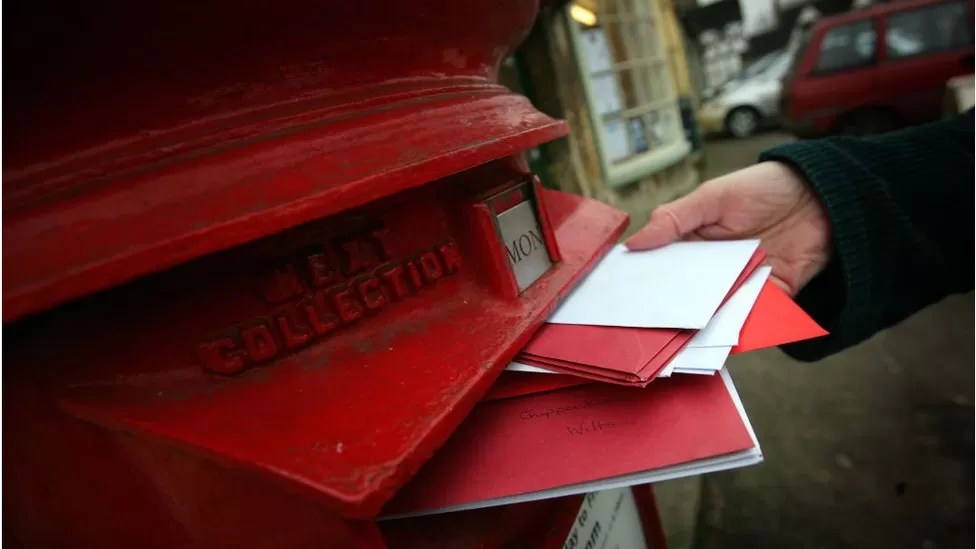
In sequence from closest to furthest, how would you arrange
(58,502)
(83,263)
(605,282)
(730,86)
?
(83,263)
(58,502)
(605,282)
(730,86)

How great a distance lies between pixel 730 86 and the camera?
28.5ft

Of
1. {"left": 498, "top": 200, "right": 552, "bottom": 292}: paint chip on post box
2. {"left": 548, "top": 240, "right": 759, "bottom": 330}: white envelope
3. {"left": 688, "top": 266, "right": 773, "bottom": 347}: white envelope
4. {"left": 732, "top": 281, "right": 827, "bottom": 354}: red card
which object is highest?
{"left": 498, "top": 200, "right": 552, "bottom": 292}: paint chip on post box

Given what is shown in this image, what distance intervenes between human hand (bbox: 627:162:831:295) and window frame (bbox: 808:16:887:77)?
14.0ft

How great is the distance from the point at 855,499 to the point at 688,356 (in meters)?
1.48

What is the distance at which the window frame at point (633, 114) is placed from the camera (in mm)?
3383

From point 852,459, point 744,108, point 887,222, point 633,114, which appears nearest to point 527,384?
point 887,222

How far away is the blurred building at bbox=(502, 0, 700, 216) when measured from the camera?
324cm

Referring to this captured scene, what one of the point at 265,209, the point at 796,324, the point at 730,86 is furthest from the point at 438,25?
the point at 730,86

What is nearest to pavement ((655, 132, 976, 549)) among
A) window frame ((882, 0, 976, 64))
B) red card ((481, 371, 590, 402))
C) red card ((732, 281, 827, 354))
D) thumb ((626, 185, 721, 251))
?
thumb ((626, 185, 721, 251))

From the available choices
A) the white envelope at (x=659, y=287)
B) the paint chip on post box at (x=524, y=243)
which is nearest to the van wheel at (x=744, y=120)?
the white envelope at (x=659, y=287)

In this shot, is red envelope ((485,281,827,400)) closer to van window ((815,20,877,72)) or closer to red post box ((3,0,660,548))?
red post box ((3,0,660,548))

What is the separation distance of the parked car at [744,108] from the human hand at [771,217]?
654 centimetres

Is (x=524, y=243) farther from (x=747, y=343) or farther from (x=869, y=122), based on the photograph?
(x=869, y=122)

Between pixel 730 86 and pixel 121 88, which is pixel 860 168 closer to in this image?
pixel 121 88
